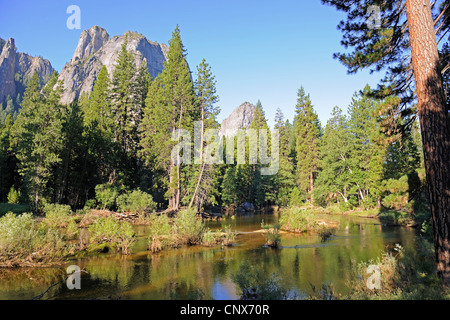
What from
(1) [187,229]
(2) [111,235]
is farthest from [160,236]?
(2) [111,235]

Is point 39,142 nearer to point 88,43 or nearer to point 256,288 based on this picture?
point 256,288

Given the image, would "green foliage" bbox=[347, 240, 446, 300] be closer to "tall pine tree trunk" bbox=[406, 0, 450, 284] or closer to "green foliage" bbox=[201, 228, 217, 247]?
"tall pine tree trunk" bbox=[406, 0, 450, 284]

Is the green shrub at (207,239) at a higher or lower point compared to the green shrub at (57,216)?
lower

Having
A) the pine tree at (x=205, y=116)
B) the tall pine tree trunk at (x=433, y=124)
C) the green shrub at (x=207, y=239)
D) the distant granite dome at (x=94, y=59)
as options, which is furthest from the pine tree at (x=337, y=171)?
the distant granite dome at (x=94, y=59)

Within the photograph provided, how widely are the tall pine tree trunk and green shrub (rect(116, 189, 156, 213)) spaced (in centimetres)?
2579

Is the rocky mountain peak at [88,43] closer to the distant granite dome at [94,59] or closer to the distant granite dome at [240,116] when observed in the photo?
the distant granite dome at [94,59]

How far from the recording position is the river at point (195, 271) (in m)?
8.68

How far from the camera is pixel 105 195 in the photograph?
29734mm

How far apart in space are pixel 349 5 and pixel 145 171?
33.0 meters

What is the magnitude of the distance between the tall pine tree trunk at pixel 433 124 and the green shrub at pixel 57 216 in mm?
24245

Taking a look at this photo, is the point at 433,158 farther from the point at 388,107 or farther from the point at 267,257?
the point at 267,257

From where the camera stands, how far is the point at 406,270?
27.6 feet

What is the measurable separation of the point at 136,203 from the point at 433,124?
86.7 ft
